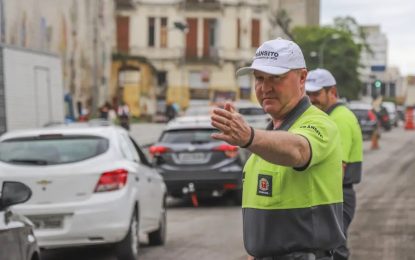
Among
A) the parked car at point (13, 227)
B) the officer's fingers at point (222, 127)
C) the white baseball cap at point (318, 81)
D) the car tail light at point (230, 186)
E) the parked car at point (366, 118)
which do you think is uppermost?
the officer's fingers at point (222, 127)

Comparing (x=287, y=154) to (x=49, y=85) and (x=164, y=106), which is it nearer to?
(x=49, y=85)

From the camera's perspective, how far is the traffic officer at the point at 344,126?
774 centimetres

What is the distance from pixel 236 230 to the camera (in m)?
13.5

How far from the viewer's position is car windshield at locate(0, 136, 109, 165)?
33.0 ft

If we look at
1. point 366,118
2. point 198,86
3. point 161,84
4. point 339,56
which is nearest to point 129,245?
point 366,118

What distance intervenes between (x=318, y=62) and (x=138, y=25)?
85.6 ft

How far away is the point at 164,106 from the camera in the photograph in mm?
73438

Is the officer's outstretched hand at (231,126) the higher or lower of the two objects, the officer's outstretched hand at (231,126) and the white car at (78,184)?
the higher

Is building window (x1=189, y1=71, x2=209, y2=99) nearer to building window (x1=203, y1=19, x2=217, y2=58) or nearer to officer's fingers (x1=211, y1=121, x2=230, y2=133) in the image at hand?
building window (x1=203, y1=19, x2=217, y2=58)

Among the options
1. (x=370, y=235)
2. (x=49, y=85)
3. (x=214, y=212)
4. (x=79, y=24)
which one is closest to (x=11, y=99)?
(x=49, y=85)

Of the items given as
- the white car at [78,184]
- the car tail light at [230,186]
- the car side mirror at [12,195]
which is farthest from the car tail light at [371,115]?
the car side mirror at [12,195]

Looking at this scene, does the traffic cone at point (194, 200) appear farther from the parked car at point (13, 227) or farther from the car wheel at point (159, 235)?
the parked car at point (13, 227)

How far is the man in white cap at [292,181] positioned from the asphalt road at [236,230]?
6.40 meters

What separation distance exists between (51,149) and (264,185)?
6.08m
